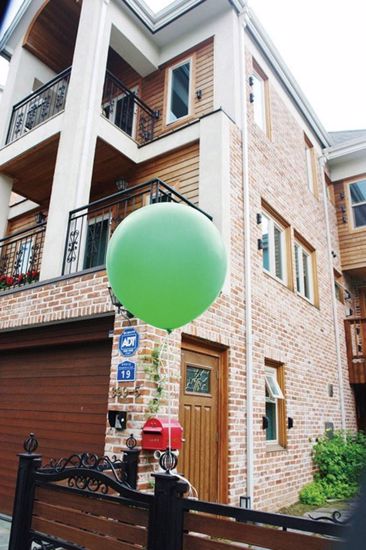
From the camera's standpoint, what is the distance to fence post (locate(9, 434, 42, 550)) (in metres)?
2.84

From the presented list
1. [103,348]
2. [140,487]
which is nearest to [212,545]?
[140,487]

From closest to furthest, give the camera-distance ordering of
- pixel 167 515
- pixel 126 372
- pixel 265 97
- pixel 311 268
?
pixel 167 515 → pixel 126 372 → pixel 265 97 → pixel 311 268

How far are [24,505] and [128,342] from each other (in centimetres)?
152

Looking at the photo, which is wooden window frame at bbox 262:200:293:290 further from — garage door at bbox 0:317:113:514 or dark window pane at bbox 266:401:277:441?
garage door at bbox 0:317:113:514

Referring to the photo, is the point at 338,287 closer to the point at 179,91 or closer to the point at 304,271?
the point at 304,271

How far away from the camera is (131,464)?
3365mm

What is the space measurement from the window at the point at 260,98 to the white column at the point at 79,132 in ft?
9.04

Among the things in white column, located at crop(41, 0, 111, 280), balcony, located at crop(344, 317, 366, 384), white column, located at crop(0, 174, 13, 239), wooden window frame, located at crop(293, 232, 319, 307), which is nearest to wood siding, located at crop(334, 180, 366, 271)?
balcony, located at crop(344, 317, 366, 384)

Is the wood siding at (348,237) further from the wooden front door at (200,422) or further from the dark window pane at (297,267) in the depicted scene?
the wooden front door at (200,422)

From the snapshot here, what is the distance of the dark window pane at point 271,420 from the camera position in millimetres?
6074

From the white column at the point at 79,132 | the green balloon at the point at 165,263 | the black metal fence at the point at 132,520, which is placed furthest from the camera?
the white column at the point at 79,132

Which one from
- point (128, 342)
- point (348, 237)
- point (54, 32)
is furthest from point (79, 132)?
point (348, 237)

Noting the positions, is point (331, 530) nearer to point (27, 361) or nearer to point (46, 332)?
point (46, 332)

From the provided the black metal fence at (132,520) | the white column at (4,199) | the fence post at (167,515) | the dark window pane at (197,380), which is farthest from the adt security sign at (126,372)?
the white column at (4,199)
